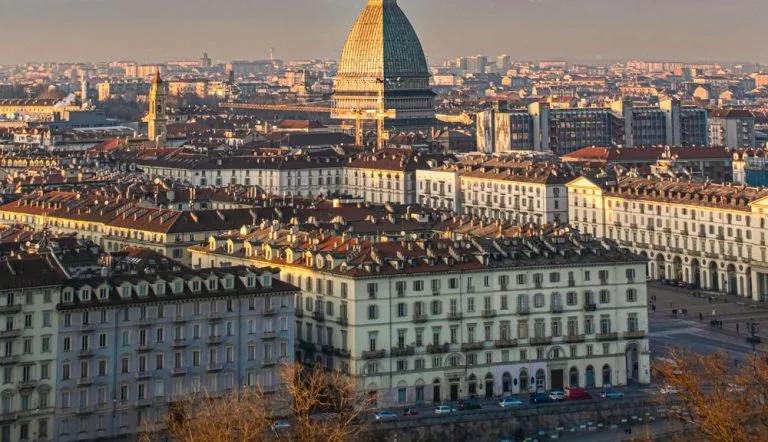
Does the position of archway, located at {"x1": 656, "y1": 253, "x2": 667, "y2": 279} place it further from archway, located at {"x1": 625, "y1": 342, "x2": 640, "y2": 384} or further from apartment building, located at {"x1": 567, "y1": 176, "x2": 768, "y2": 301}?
archway, located at {"x1": 625, "y1": 342, "x2": 640, "y2": 384}

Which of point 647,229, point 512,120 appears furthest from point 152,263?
point 512,120

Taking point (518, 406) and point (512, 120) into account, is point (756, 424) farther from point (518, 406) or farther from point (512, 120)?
point (512, 120)

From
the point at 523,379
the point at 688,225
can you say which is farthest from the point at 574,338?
the point at 688,225

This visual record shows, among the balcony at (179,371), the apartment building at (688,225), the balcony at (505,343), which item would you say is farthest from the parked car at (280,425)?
the apartment building at (688,225)

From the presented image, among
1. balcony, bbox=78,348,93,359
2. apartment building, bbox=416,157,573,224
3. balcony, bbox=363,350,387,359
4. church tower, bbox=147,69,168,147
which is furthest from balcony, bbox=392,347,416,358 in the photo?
church tower, bbox=147,69,168,147

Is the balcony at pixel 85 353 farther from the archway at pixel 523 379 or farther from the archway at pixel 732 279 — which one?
the archway at pixel 732 279

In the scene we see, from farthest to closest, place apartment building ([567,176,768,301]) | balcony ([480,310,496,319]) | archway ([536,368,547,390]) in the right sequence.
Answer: apartment building ([567,176,768,301])
archway ([536,368,547,390])
balcony ([480,310,496,319])
